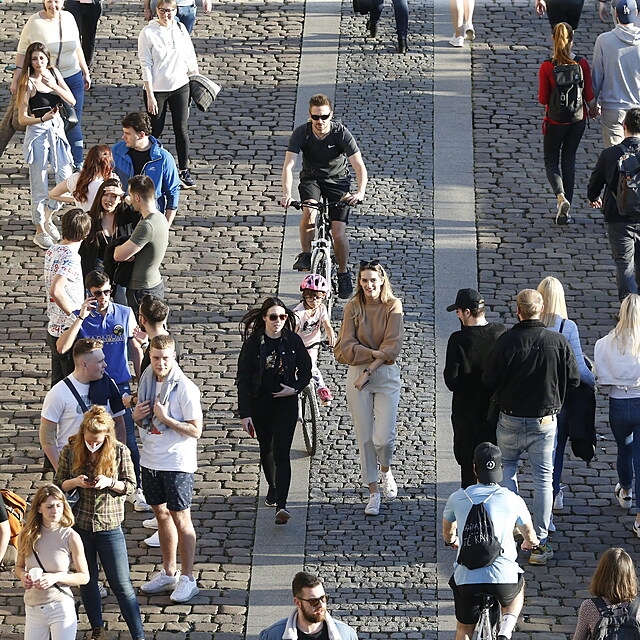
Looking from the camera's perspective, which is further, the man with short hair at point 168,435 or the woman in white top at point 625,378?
the woman in white top at point 625,378

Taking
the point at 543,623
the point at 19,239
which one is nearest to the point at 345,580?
the point at 543,623

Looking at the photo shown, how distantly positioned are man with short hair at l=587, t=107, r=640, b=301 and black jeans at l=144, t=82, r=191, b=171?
4439 millimetres

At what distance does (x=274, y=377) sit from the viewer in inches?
408

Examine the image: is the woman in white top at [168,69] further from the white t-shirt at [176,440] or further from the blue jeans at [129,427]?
the white t-shirt at [176,440]

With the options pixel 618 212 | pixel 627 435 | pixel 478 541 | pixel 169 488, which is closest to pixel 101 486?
pixel 169 488

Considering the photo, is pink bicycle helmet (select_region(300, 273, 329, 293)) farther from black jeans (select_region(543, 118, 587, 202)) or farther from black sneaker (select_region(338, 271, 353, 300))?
black jeans (select_region(543, 118, 587, 202))

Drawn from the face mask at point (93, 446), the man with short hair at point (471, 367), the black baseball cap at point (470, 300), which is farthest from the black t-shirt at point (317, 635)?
the black baseball cap at point (470, 300)

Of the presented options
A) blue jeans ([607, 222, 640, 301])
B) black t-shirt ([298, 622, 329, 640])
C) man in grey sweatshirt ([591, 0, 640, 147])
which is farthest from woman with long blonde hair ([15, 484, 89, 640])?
man in grey sweatshirt ([591, 0, 640, 147])

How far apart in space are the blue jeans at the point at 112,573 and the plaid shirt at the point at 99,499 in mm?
58

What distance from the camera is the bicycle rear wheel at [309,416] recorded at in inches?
441

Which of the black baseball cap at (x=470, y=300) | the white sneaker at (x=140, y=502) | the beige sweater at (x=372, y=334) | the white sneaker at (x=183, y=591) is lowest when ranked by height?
the white sneaker at (x=183, y=591)

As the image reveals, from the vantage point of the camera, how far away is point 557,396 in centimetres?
988

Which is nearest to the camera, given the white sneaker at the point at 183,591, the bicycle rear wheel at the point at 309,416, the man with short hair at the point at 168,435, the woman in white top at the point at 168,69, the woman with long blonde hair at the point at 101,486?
the woman with long blonde hair at the point at 101,486

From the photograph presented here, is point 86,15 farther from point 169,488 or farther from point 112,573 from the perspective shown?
point 112,573
